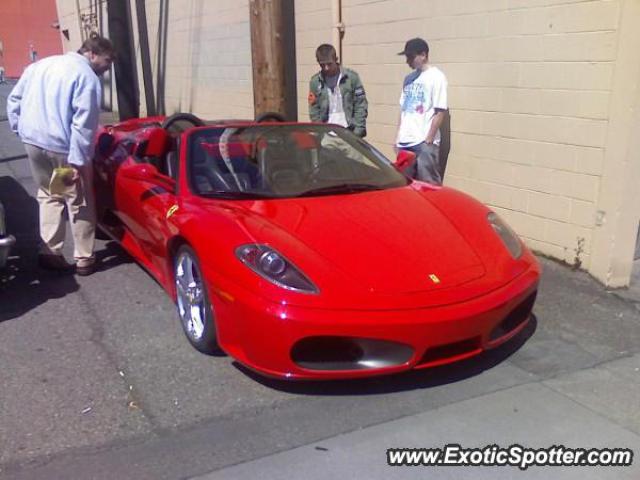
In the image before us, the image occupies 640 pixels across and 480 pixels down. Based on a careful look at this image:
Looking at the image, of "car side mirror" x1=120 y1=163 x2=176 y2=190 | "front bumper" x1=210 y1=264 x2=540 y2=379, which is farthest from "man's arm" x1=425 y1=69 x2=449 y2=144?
"front bumper" x1=210 y1=264 x2=540 y2=379

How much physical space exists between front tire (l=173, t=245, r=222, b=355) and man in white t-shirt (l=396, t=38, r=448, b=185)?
2906mm

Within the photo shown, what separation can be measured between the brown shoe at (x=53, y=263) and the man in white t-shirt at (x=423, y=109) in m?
3.16

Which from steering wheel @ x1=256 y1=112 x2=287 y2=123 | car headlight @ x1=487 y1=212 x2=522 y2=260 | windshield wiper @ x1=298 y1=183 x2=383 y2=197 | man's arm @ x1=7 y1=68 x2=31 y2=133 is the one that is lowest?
car headlight @ x1=487 y1=212 x2=522 y2=260

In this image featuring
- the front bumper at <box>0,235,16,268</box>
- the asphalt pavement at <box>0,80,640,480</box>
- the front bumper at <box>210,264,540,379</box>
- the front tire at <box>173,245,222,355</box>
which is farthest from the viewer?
the front bumper at <box>0,235,16,268</box>

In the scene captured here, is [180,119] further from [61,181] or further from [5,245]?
[5,245]

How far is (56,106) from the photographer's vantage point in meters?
4.71

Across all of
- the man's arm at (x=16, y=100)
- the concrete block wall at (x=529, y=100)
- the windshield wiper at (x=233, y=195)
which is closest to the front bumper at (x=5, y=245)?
the man's arm at (x=16, y=100)

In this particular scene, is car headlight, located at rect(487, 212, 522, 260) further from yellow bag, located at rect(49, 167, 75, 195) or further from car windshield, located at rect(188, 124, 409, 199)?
yellow bag, located at rect(49, 167, 75, 195)

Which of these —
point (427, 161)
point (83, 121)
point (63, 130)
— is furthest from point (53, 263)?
point (427, 161)

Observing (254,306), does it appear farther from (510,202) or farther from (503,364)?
(510,202)

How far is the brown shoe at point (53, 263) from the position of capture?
5066 mm

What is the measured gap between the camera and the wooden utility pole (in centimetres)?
588

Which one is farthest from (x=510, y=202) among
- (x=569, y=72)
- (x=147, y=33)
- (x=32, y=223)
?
(x=147, y=33)

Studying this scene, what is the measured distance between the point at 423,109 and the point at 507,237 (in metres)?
2.44
